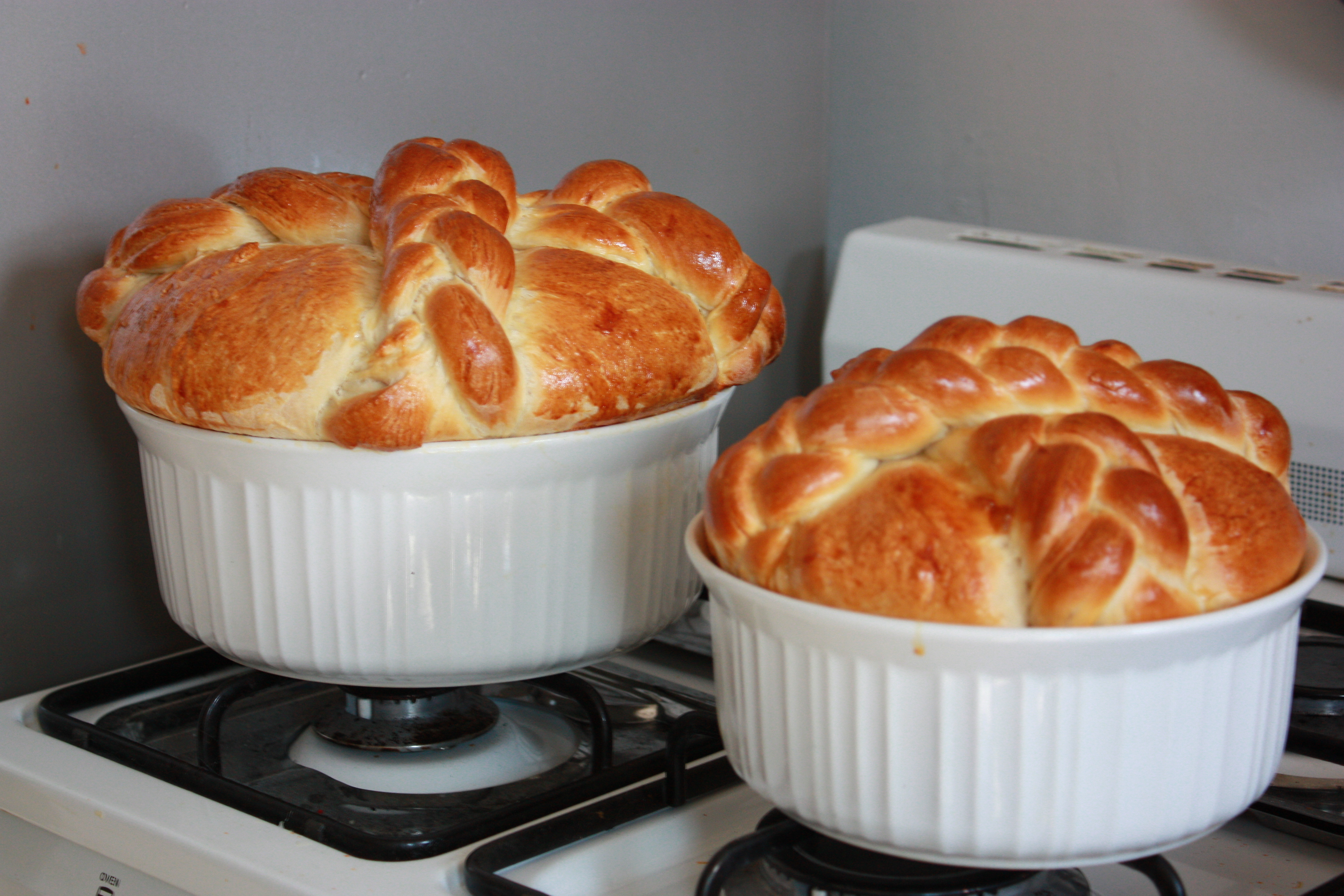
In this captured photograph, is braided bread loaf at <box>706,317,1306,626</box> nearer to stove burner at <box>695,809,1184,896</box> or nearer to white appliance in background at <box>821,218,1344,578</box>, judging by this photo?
stove burner at <box>695,809,1184,896</box>

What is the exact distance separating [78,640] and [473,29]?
61cm

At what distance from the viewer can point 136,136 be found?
943mm

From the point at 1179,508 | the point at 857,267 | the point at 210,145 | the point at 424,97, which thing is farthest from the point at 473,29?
the point at 1179,508

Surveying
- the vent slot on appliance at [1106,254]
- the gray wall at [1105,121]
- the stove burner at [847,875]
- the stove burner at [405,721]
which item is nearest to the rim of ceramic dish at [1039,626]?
the stove burner at [847,875]

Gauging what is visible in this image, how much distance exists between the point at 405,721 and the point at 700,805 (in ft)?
0.66

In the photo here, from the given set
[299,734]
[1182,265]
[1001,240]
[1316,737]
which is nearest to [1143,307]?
[1182,265]

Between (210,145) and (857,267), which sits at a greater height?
(210,145)

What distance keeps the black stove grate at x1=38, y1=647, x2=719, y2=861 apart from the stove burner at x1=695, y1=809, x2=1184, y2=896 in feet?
0.39

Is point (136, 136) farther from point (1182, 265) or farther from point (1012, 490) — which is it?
point (1182, 265)

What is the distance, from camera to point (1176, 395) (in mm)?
573

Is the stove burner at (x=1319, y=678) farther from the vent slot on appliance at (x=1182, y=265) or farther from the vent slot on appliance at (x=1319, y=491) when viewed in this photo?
the vent slot on appliance at (x=1182, y=265)

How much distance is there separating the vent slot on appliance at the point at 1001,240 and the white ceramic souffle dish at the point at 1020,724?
0.72m

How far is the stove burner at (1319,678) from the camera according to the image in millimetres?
779

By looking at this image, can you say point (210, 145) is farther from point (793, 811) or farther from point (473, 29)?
point (793, 811)
